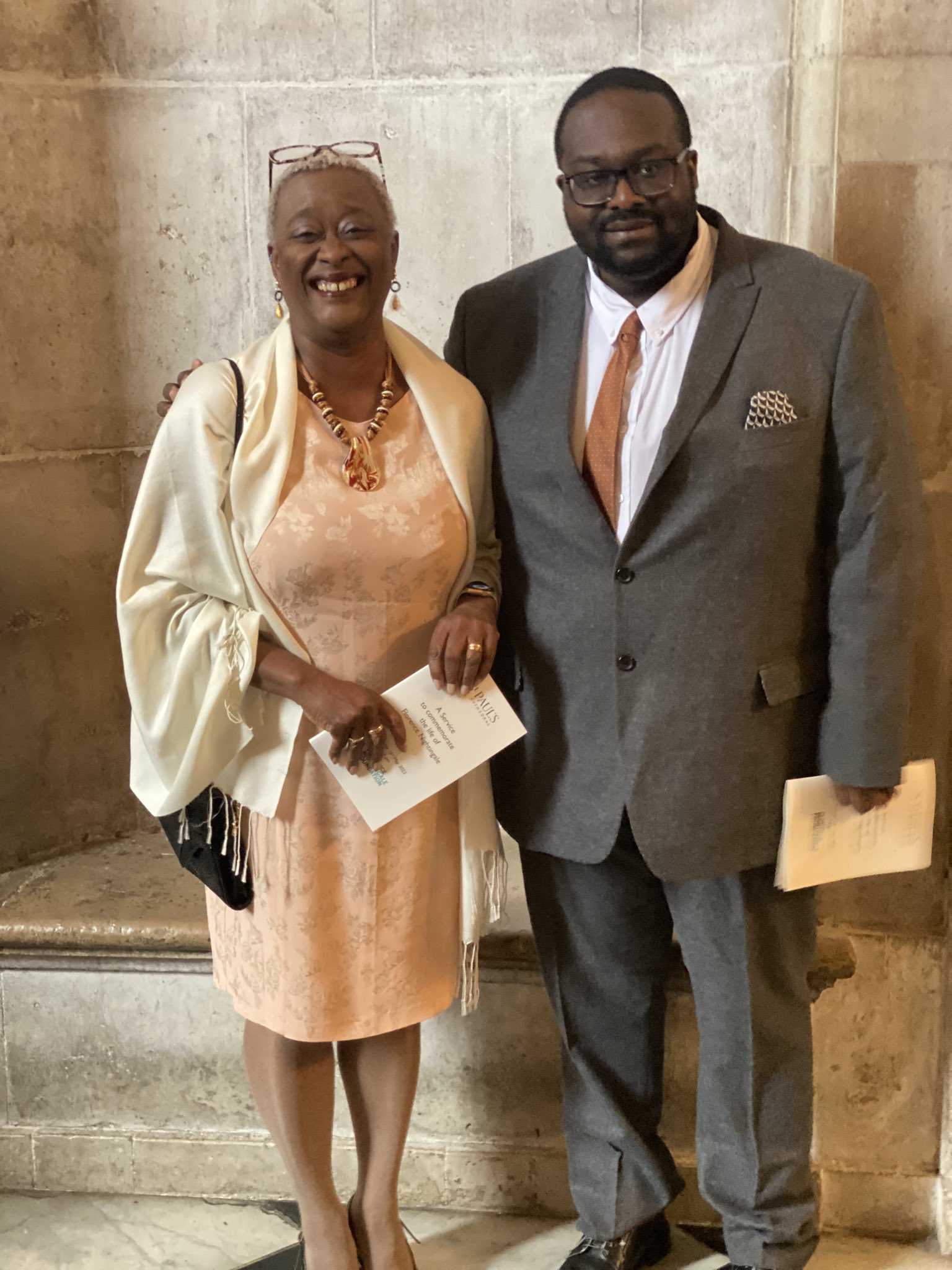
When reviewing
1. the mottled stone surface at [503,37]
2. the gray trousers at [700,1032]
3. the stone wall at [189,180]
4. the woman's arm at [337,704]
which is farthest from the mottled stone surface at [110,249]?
the gray trousers at [700,1032]

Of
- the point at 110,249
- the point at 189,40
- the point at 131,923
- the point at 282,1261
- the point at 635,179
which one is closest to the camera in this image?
the point at 635,179

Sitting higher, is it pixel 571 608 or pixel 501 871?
pixel 571 608

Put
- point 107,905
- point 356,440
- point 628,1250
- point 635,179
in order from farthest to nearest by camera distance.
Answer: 1. point 107,905
2. point 628,1250
3. point 356,440
4. point 635,179

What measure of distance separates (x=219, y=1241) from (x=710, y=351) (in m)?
1.79

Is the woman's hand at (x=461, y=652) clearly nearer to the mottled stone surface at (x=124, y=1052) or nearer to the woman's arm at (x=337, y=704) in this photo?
the woman's arm at (x=337, y=704)

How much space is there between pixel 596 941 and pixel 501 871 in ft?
0.60

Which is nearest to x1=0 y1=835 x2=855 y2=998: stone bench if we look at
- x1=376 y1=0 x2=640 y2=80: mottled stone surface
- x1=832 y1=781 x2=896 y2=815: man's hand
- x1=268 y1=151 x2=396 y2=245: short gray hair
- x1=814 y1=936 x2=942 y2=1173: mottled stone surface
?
x1=814 y1=936 x2=942 y2=1173: mottled stone surface

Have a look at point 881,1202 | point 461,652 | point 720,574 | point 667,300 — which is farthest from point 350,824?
point 881,1202

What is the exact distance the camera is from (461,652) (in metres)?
1.75

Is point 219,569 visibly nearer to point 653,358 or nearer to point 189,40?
point 653,358

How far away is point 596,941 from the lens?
198 cm

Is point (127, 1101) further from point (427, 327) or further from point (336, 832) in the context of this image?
point (427, 327)

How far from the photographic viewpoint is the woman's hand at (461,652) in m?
1.75

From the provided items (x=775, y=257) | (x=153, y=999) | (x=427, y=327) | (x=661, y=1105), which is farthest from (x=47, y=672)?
(x=775, y=257)
